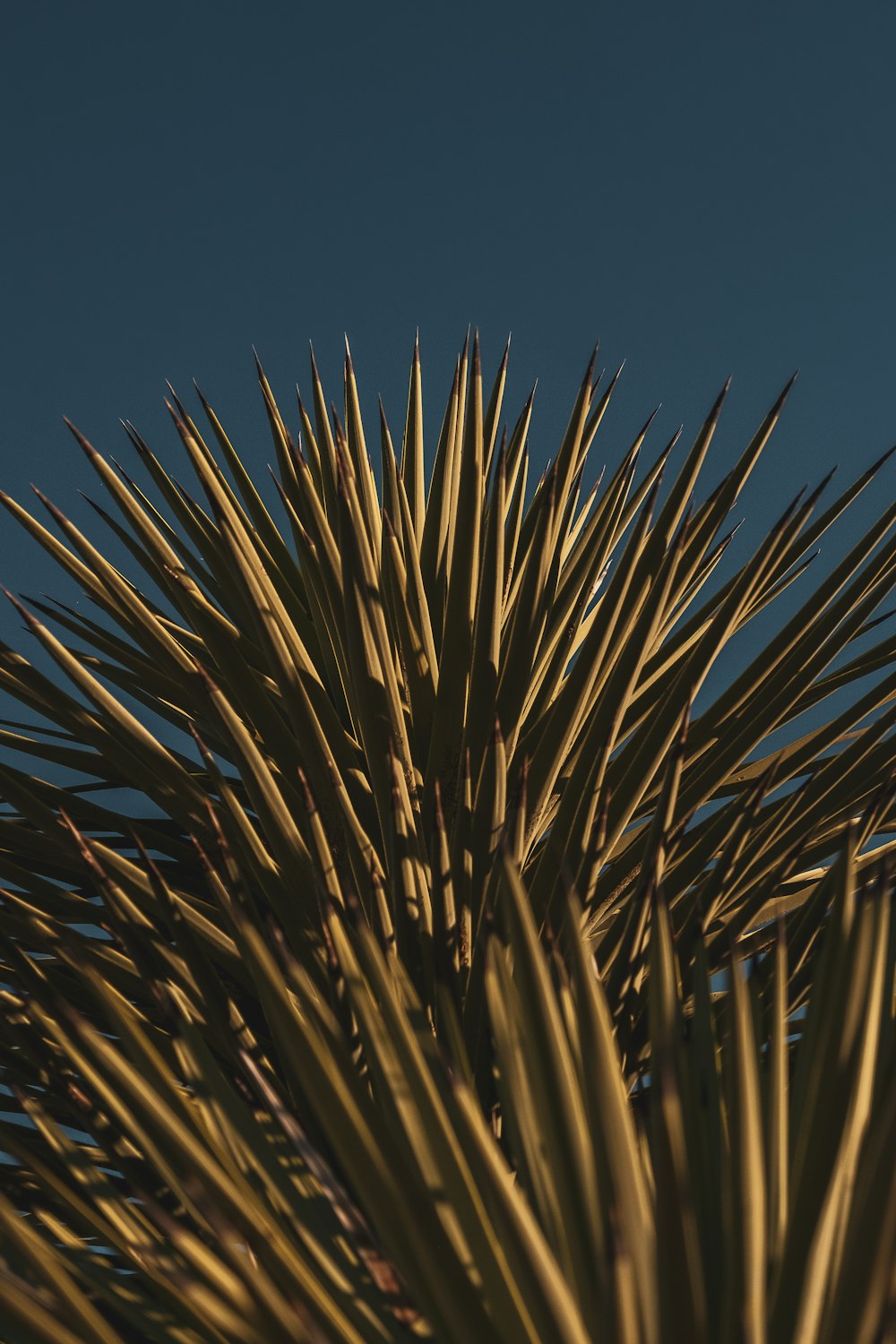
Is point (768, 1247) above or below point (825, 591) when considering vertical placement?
below

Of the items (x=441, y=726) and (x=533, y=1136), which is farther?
(x=441, y=726)

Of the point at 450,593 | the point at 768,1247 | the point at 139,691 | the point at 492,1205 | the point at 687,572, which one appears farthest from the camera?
the point at 139,691

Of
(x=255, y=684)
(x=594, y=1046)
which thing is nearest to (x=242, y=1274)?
(x=594, y=1046)

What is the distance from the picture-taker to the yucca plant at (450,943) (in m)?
0.90

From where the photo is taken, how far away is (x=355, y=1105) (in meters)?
0.99

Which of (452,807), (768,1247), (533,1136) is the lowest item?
(768,1247)

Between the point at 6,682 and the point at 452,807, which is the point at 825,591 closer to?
the point at 452,807

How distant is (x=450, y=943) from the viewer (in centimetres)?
153

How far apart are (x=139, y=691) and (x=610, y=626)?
3.32 feet

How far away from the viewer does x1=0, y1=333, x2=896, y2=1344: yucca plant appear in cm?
90

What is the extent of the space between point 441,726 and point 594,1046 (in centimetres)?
86

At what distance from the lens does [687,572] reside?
6.74 ft

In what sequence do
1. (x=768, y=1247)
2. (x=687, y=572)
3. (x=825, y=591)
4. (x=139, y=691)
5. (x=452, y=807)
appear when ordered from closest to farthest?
(x=768, y=1247) → (x=452, y=807) → (x=825, y=591) → (x=687, y=572) → (x=139, y=691)

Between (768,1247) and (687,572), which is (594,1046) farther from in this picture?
(687,572)
